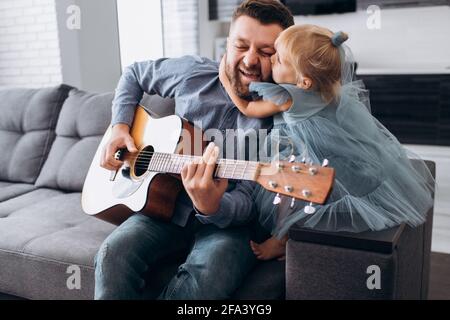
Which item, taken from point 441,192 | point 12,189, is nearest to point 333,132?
point 12,189

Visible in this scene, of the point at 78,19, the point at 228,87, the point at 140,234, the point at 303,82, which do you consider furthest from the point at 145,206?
the point at 78,19

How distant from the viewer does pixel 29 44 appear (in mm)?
3117

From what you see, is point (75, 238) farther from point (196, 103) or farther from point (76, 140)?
point (76, 140)

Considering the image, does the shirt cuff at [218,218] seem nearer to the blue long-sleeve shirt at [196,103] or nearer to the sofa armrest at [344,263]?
the blue long-sleeve shirt at [196,103]

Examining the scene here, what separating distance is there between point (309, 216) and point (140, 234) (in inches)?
17.4

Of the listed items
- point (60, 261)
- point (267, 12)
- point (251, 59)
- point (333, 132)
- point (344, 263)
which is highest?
point (267, 12)

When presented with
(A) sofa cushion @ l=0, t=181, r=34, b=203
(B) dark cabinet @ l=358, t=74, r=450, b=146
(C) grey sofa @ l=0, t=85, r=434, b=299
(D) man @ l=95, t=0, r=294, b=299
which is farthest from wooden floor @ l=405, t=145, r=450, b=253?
(A) sofa cushion @ l=0, t=181, r=34, b=203

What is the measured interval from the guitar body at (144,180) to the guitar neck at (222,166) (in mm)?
27

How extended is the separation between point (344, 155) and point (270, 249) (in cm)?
31

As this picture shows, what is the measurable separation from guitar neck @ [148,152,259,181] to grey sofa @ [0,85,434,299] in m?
0.16

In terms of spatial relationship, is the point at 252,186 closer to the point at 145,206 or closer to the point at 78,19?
the point at 145,206

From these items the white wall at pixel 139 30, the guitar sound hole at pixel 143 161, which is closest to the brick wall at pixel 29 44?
the white wall at pixel 139 30

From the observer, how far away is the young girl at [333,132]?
1.01 meters

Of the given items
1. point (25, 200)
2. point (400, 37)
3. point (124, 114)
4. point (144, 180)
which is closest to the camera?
point (144, 180)
